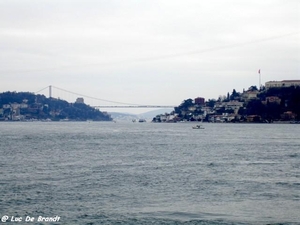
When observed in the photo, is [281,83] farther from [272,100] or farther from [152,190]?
[152,190]

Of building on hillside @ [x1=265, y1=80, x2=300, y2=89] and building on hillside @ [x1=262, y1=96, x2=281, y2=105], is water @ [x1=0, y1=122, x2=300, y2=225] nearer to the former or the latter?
building on hillside @ [x1=262, y1=96, x2=281, y2=105]

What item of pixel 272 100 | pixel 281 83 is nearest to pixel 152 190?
pixel 272 100

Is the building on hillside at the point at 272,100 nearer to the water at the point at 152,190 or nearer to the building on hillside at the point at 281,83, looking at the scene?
the building on hillside at the point at 281,83

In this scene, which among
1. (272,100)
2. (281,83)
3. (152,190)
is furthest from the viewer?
(281,83)

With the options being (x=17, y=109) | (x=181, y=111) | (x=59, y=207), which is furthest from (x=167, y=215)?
(x=17, y=109)

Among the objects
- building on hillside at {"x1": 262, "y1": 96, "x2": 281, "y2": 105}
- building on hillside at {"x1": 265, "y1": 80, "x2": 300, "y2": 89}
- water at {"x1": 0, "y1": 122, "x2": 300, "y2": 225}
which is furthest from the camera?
building on hillside at {"x1": 265, "y1": 80, "x2": 300, "y2": 89}

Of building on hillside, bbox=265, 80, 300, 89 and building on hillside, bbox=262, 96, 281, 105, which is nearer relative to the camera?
building on hillside, bbox=262, 96, 281, 105

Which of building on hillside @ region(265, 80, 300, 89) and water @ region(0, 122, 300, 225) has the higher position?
building on hillside @ region(265, 80, 300, 89)

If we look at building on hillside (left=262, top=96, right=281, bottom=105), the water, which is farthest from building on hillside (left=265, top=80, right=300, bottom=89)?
the water

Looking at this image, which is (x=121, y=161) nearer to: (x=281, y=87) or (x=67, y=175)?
(x=67, y=175)

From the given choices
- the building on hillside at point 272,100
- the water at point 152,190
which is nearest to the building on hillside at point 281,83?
the building on hillside at point 272,100

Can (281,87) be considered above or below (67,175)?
above
